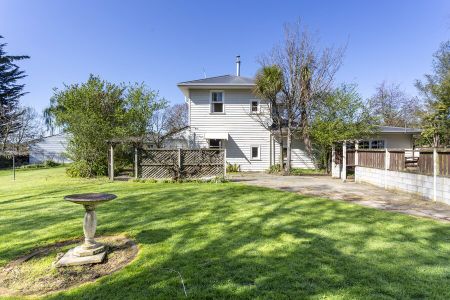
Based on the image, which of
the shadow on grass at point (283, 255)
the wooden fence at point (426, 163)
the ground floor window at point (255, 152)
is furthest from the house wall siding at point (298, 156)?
the shadow on grass at point (283, 255)

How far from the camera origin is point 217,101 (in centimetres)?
1794

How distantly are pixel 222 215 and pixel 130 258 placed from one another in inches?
101

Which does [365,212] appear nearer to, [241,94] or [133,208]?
[133,208]

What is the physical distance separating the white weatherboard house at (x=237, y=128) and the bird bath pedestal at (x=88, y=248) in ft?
45.0

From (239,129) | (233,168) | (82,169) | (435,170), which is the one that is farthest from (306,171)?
(82,169)

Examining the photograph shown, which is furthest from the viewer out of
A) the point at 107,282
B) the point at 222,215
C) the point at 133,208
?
the point at 133,208

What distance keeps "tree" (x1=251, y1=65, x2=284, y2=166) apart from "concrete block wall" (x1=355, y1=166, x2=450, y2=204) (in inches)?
240

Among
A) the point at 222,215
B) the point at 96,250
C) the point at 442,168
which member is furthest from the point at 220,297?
the point at 442,168

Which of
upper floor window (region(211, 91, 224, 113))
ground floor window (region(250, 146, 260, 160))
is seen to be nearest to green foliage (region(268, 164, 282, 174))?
ground floor window (region(250, 146, 260, 160))

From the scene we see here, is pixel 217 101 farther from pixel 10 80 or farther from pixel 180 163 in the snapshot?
pixel 10 80

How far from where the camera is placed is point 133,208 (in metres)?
7.09

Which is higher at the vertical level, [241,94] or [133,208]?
[241,94]

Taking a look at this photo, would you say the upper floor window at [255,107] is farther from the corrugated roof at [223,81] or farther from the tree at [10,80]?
the tree at [10,80]

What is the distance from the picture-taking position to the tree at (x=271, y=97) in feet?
51.3
